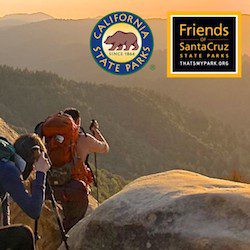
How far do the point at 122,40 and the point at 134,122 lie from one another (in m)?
105

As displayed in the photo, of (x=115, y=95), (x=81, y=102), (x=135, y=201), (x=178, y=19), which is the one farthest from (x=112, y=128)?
(x=135, y=201)

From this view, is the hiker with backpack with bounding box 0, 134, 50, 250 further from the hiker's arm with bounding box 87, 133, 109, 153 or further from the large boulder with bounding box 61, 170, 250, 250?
the hiker's arm with bounding box 87, 133, 109, 153

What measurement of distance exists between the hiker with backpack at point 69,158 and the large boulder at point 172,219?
0.57 metres

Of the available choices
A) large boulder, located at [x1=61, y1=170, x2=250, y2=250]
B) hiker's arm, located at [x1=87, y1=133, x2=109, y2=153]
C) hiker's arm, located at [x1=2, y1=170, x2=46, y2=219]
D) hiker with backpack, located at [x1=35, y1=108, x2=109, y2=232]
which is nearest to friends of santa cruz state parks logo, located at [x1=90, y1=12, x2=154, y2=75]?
hiker's arm, located at [x1=87, y1=133, x2=109, y2=153]

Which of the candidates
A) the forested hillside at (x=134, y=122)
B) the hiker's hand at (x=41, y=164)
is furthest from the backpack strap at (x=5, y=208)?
the forested hillside at (x=134, y=122)

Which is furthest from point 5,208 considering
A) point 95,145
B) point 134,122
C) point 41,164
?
point 134,122

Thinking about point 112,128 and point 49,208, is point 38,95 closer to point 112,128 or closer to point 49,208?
point 112,128

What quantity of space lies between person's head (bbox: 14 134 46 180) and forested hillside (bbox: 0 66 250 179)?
3221 inches

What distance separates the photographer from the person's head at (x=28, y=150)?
4.64m

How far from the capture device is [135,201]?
5820mm

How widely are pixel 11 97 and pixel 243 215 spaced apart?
10405 centimetres

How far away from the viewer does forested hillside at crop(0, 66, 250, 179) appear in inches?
3871

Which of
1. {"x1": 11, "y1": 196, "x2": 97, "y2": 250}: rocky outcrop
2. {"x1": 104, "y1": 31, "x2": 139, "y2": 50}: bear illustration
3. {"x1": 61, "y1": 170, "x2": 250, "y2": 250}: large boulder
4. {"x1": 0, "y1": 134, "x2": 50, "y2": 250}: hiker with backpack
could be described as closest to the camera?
{"x1": 0, "y1": 134, "x2": 50, "y2": 250}: hiker with backpack

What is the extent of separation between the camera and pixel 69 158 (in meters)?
6.38
